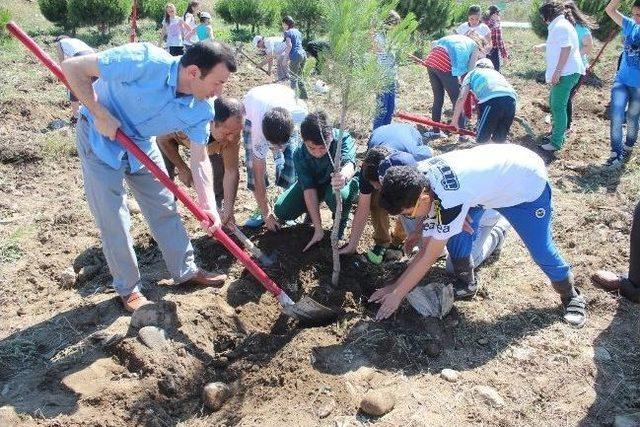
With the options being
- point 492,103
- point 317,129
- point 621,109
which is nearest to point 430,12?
point 621,109

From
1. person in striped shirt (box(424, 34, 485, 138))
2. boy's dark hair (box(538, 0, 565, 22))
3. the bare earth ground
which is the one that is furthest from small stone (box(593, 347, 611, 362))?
boy's dark hair (box(538, 0, 565, 22))

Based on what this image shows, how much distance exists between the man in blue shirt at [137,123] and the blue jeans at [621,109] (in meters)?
4.54

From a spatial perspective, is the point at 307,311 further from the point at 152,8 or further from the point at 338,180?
the point at 152,8

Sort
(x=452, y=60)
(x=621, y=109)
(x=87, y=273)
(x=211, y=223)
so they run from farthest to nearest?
1. (x=452, y=60)
2. (x=621, y=109)
3. (x=87, y=273)
4. (x=211, y=223)

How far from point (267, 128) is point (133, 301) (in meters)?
1.34

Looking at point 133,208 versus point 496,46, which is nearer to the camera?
point 133,208

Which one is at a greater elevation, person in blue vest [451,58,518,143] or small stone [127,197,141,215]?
person in blue vest [451,58,518,143]

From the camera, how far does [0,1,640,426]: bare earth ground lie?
2.84 metres

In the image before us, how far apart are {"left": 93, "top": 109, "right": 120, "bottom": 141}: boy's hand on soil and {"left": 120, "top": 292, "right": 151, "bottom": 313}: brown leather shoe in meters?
1.05

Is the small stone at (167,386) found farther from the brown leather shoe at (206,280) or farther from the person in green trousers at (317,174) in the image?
the person in green trousers at (317,174)

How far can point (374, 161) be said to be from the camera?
3312 mm

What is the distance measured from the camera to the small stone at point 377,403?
2715 mm

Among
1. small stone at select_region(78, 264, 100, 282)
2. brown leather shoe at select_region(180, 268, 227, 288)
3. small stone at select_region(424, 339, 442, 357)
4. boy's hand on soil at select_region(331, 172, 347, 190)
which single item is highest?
boy's hand on soil at select_region(331, 172, 347, 190)

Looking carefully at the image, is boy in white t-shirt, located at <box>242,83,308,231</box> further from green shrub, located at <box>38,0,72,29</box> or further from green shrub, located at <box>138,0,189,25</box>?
green shrub, located at <box>138,0,189,25</box>
